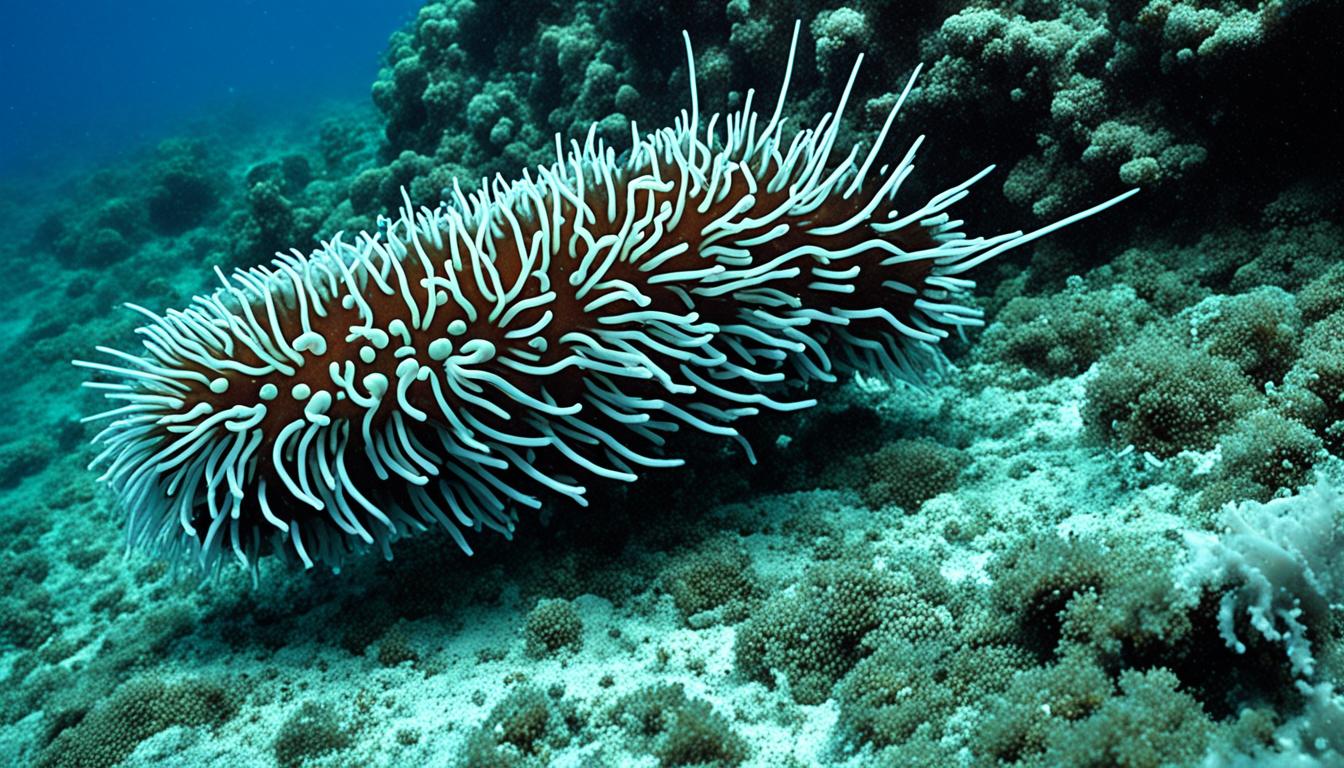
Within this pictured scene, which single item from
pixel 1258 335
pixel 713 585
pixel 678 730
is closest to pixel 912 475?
pixel 713 585

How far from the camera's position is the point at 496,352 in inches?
150

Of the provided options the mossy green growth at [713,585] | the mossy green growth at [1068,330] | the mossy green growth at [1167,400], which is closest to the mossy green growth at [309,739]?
the mossy green growth at [713,585]

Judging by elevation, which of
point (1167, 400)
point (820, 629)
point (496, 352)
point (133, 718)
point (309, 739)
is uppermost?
point (496, 352)

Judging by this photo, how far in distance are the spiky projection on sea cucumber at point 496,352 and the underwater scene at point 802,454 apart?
23 mm

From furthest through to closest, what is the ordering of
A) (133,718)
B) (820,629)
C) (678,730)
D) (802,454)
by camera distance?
(802,454), (133,718), (820,629), (678,730)

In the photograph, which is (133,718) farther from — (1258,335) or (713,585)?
(1258,335)

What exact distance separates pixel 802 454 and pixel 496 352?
5.74 ft

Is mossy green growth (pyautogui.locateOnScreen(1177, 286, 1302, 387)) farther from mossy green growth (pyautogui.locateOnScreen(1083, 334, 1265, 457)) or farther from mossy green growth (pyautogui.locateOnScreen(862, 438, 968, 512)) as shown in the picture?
mossy green growth (pyautogui.locateOnScreen(862, 438, 968, 512))

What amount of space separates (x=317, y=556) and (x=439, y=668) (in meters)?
0.80

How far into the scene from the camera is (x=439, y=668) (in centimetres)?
385

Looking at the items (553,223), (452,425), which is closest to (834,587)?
(452,425)

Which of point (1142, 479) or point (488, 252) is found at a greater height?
point (488, 252)

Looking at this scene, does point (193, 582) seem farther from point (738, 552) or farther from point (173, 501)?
point (738, 552)

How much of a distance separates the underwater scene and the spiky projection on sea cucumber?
23 millimetres
